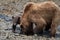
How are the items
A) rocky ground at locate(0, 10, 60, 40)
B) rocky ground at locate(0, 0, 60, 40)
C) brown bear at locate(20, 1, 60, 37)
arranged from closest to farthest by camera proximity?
rocky ground at locate(0, 10, 60, 40) < rocky ground at locate(0, 0, 60, 40) < brown bear at locate(20, 1, 60, 37)

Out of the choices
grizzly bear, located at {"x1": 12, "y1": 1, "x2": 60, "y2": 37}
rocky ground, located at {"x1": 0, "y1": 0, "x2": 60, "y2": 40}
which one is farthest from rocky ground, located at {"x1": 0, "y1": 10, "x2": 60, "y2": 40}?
grizzly bear, located at {"x1": 12, "y1": 1, "x2": 60, "y2": 37}

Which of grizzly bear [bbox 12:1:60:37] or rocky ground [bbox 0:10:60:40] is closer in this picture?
rocky ground [bbox 0:10:60:40]

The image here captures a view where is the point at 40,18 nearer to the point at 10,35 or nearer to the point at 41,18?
the point at 41,18

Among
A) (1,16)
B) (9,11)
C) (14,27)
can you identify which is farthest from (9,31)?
(9,11)

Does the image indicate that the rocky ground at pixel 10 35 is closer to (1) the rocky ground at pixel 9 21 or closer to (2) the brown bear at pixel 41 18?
(1) the rocky ground at pixel 9 21

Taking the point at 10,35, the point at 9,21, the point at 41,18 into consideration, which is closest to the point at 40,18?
the point at 41,18

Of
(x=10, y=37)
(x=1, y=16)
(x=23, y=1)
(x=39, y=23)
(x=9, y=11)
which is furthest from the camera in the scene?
(x=23, y=1)

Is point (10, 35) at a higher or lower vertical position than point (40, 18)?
lower

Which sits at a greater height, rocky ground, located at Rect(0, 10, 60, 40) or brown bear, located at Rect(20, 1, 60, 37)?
brown bear, located at Rect(20, 1, 60, 37)

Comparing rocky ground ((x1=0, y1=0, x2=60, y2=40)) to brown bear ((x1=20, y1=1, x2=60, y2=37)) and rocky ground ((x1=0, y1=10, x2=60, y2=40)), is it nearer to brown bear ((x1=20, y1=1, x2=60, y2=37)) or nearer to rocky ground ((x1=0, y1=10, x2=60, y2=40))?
rocky ground ((x1=0, y1=10, x2=60, y2=40))

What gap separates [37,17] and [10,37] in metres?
1.32

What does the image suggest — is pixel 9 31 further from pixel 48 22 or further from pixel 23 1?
pixel 23 1

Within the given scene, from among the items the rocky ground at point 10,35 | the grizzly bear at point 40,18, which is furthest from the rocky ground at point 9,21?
the grizzly bear at point 40,18

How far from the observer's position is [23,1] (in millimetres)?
16594
